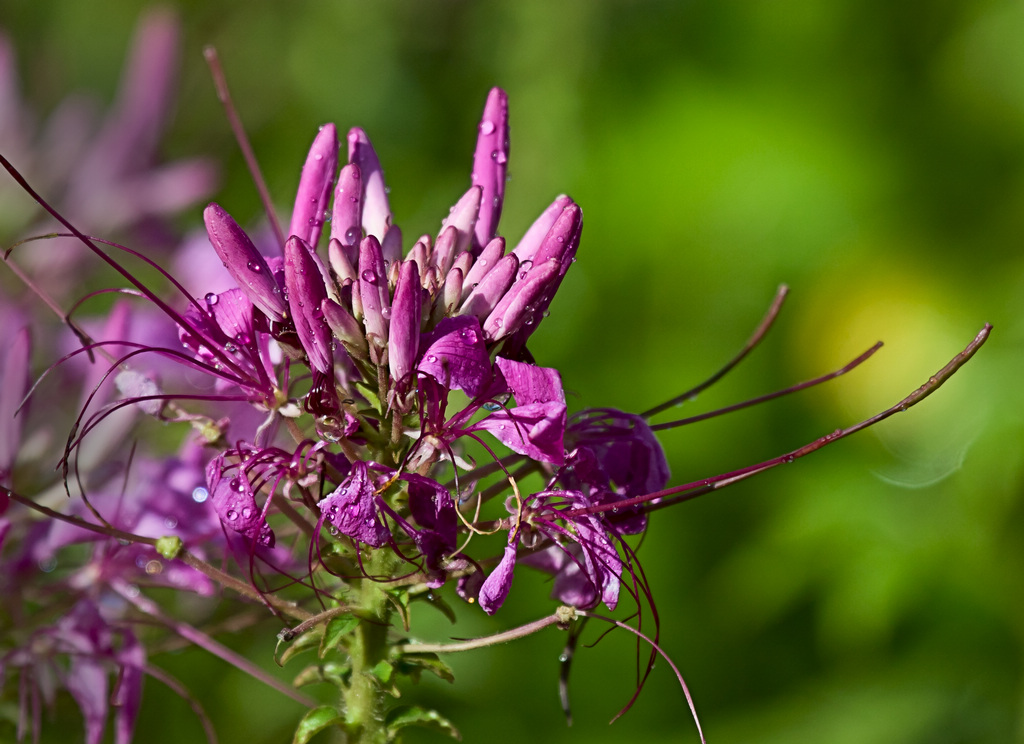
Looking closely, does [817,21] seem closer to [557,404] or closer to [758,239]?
[758,239]

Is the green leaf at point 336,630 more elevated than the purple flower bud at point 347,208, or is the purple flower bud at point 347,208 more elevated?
the purple flower bud at point 347,208

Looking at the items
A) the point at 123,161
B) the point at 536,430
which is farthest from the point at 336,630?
the point at 123,161

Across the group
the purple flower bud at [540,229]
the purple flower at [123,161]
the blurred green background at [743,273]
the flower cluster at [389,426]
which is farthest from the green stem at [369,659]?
the purple flower at [123,161]

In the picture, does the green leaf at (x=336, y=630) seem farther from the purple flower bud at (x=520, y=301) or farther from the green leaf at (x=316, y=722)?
the purple flower bud at (x=520, y=301)

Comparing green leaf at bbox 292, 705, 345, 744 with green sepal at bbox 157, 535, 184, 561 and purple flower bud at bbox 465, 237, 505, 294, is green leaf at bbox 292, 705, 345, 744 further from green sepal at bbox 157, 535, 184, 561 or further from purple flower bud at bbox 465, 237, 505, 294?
purple flower bud at bbox 465, 237, 505, 294

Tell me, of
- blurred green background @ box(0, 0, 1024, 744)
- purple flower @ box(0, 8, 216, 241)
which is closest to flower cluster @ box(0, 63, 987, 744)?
blurred green background @ box(0, 0, 1024, 744)

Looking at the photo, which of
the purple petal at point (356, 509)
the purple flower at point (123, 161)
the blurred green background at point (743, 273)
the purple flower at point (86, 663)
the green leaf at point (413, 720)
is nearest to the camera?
the purple petal at point (356, 509)
